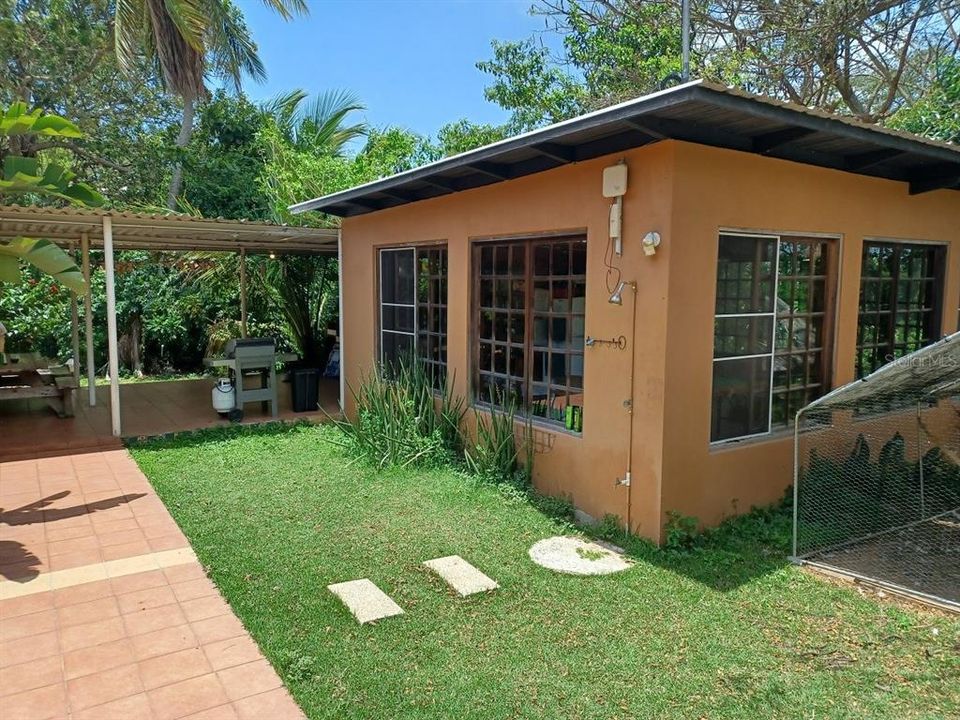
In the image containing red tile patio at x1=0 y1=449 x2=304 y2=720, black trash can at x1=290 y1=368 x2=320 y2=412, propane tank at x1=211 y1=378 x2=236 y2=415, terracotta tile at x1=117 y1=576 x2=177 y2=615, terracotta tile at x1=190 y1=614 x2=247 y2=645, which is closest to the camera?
red tile patio at x1=0 y1=449 x2=304 y2=720

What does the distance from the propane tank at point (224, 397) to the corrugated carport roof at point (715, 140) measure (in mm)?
4204

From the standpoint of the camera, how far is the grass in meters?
3.22

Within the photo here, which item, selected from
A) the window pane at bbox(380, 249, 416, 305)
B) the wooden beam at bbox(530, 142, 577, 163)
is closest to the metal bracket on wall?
the wooden beam at bbox(530, 142, 577, 163)

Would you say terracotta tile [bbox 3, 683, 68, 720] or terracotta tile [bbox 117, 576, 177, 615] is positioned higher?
terracotta tile [bbox 117, 576, 177, 615]

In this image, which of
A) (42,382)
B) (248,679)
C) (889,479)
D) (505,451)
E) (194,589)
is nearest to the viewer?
(248,679)

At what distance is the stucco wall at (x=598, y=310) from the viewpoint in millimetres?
4914

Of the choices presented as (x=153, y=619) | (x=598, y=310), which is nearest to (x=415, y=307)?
(x=598, y=310)

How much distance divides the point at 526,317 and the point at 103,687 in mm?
4337

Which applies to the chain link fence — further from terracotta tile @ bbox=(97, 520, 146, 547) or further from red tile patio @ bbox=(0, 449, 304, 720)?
terracotta tile @ bbox=(97, 520, 146, 547)

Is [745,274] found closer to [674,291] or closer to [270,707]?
[674,291]

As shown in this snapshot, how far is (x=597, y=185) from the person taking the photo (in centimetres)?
535

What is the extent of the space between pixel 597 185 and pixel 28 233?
8.19m

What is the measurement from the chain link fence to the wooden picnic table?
9382 mm

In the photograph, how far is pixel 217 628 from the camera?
3.86 m
